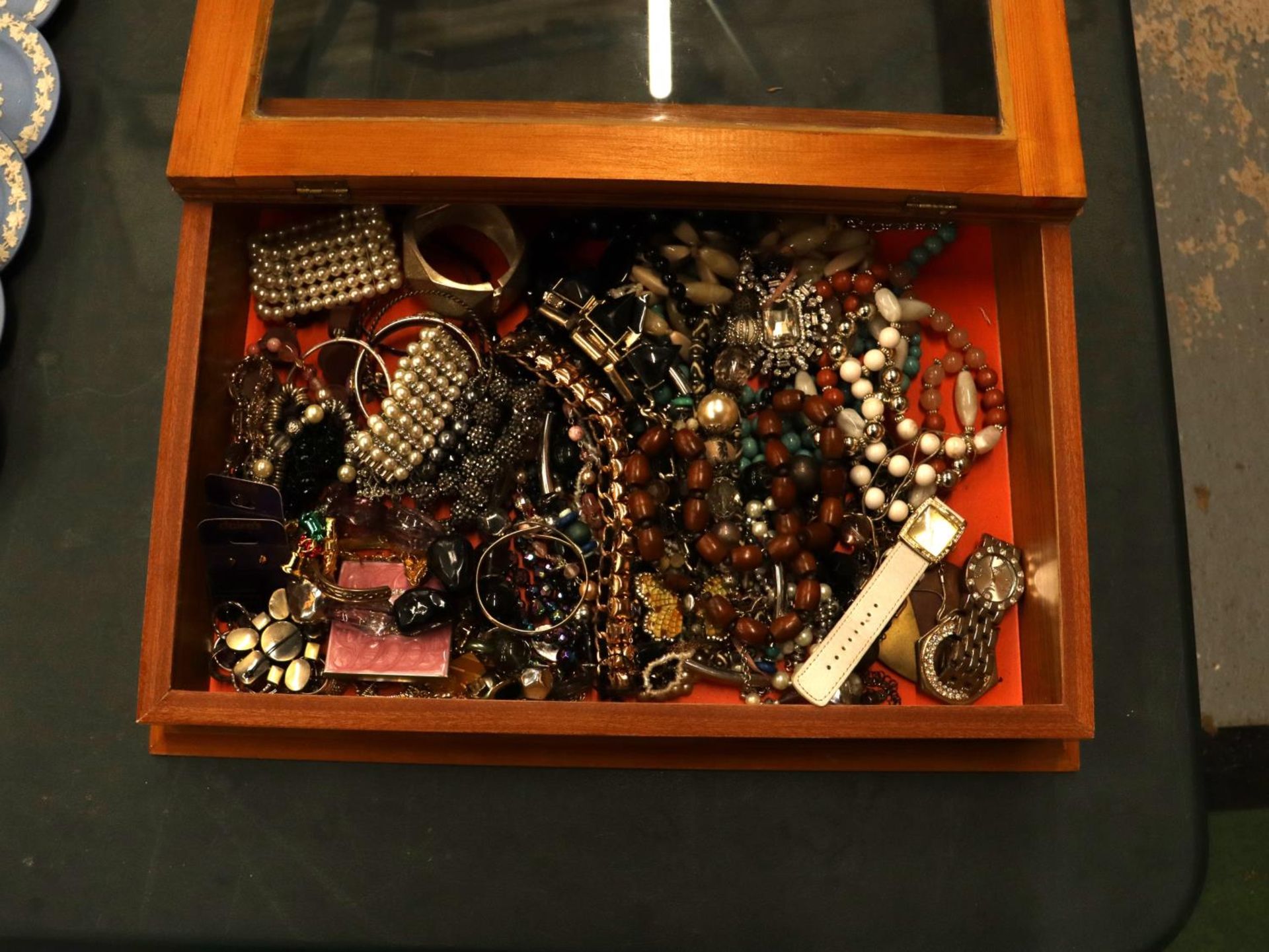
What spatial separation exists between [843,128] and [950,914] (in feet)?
2.42

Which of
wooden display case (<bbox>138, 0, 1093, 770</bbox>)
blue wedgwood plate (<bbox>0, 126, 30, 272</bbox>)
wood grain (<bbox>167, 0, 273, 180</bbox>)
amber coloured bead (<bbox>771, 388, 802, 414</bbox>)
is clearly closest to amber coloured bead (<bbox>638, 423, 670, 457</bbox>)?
amber coloured bead (<bbox>771, 388, 802, 414</bbox>)

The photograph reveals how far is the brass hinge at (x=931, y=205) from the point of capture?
903 mm

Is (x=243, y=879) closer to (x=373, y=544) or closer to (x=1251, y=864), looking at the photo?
(x=373, y=544)

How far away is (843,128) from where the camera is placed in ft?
2.98

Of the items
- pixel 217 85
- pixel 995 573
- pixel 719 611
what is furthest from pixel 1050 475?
pixel 217 85

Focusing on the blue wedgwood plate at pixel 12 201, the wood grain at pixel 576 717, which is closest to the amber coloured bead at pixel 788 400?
the wood grain at pixel 576 717

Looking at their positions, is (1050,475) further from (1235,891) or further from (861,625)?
(1235,891)

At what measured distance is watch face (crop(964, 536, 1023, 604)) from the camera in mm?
986

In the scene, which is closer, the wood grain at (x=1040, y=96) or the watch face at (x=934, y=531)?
the wood grain at (x=1040, y=96)

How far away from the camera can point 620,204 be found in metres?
0.93

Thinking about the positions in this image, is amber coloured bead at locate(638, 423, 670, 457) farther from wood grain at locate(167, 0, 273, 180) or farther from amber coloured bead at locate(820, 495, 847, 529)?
wood grain at locate(167, 0, 273, 180)

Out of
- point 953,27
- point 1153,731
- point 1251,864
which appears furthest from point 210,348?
point 1251,864

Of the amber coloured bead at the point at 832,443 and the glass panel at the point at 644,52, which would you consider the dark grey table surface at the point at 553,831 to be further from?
the glass panel at the point at 644,52

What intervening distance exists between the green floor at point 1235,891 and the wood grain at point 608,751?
673 millimetres
